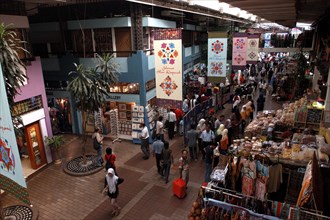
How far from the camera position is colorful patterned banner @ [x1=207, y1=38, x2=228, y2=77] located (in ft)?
39.3

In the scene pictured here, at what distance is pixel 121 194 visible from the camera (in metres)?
8.06

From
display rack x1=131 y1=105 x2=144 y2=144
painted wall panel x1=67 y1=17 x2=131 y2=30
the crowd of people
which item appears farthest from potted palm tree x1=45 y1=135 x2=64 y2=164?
painted wall panel x1=67 y1=17 x2=131 y2=30

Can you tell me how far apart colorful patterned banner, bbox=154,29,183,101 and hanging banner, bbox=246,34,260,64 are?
613 cm

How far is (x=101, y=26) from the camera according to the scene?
36.5ft

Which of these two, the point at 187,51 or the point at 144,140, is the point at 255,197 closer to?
the point at 144,140

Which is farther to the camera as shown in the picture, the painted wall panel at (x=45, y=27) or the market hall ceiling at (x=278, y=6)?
the painted wall panel at (x=45, y=27)

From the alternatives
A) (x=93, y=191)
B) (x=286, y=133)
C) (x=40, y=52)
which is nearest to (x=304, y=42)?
(x=286, y=133)

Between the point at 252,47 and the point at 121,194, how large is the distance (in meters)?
9.68

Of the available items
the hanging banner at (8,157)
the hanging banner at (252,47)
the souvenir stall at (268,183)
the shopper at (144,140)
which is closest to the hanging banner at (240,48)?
the hanging banner at (252,47)

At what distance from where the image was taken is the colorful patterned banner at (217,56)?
11992mm

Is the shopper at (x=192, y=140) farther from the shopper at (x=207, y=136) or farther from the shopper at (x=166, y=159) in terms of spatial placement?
the shopper at (x=166, y=159)

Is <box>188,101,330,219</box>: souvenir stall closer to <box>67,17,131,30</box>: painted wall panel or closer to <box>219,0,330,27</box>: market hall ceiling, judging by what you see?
<box>219,0,330,27</box>: market hall ceiling

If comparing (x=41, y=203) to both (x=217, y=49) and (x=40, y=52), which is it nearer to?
(x=40, y=52)

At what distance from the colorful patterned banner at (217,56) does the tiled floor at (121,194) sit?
4710 mm
